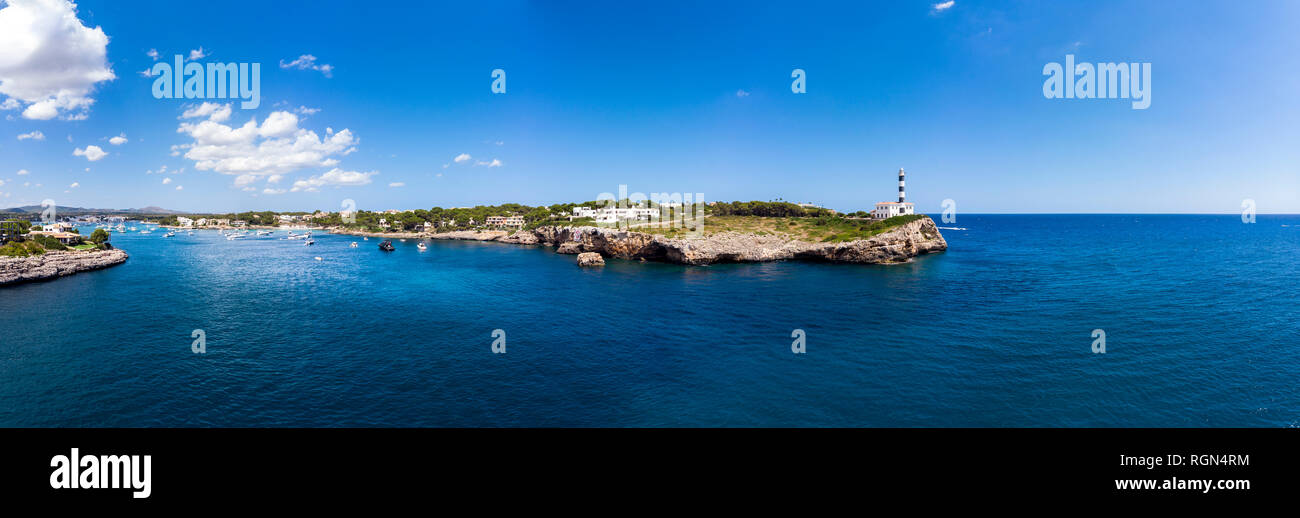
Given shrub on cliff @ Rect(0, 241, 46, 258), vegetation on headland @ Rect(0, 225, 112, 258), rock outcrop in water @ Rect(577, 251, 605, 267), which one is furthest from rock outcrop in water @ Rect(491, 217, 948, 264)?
vegetation on headland @ Rect(0, 225, 112, 258)

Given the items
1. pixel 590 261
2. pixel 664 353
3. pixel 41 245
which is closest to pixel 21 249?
pixel 41 245

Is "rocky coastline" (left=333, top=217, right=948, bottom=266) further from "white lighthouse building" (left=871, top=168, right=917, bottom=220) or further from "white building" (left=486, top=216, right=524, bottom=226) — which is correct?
"white building" (left=486, top=216, right=524, bottom=226)

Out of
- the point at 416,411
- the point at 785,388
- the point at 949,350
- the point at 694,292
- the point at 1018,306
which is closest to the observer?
the point at 416,411

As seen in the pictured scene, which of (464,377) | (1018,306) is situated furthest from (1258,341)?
(464,377)

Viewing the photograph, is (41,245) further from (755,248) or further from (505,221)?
(755,248)

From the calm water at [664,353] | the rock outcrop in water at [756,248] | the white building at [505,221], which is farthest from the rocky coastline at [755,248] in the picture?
the white building at [505,221]
